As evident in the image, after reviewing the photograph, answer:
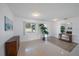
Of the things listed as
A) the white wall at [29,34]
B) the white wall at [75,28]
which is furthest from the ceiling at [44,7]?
the white wall at [29,34]

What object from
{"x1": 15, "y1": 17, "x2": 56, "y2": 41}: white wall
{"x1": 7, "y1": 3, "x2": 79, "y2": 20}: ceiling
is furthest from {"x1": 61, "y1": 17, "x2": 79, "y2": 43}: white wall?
Answer: {"x1": 15, "y1": 17, "x2": 56, "y2": 41}: white wall

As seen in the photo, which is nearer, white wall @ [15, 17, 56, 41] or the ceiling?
the ceiling

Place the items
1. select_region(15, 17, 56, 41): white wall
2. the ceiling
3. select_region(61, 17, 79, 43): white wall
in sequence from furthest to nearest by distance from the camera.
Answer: select_region(15, 17, 56, 41): white wall, select_region(61, 17, 79, 43): white wall, the ceiling

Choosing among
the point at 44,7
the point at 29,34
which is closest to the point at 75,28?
the point at 44,7

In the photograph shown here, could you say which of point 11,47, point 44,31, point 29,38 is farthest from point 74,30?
point 11,47

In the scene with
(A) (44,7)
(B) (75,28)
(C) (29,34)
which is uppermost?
(A) (44,7)

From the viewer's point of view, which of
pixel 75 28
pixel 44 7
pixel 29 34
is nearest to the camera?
pixel 44 7

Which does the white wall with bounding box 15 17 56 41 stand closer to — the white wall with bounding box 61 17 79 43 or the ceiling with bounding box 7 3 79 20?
the ceiling with bounding box 7 3 79 20

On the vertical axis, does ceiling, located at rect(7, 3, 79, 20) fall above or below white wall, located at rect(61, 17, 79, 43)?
above

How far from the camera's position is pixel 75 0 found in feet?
2.59

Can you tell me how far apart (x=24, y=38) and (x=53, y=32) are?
4.11 metres

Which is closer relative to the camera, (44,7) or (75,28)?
(44,7)

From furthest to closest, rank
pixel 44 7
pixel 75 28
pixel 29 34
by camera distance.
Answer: pixel 29 34 → pixel 75 28 → pixel 44 7

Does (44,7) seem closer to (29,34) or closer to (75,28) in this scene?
(75,28)
